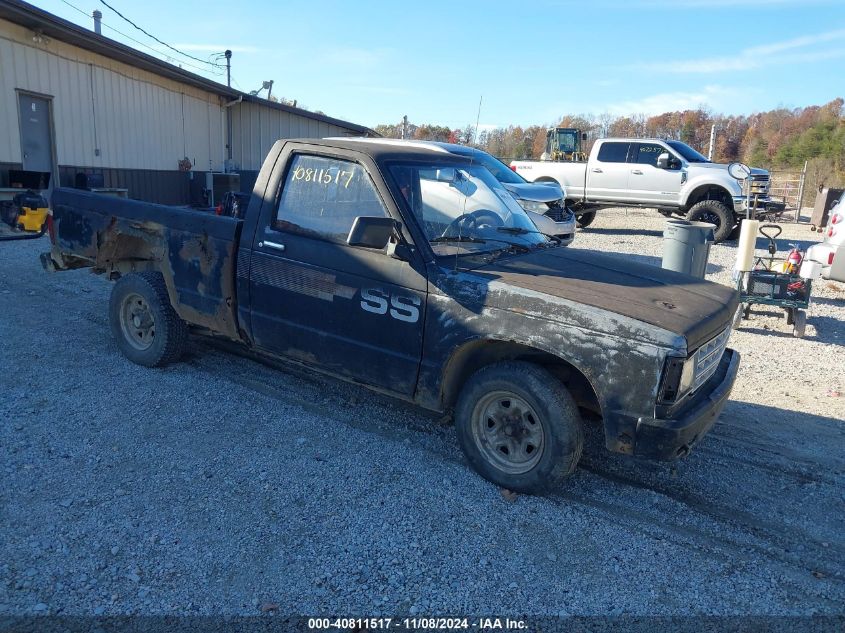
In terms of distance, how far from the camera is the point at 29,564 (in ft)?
9.43

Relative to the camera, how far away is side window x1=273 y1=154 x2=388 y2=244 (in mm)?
4125

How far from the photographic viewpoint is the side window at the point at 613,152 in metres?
16.4

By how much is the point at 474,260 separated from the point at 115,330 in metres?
3.46

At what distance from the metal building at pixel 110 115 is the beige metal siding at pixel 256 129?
0.03 metres

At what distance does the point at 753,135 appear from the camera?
184ft

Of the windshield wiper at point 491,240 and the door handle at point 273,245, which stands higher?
the windshield wiper at point 491,240

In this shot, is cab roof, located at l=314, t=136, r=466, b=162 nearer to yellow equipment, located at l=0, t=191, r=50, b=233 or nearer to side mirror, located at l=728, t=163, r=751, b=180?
side mirror, located at l=728, t=163, r=751, b=180

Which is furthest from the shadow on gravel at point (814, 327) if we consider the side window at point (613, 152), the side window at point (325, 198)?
the side window at point (613, 152)

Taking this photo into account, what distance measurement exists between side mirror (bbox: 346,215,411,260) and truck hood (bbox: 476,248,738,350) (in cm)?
51

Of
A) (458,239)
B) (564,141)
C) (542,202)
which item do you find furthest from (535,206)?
(564,141)

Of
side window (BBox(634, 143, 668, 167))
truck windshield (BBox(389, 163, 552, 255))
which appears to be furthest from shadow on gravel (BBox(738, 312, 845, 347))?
side window (BBox(634, 143, 668, 167))

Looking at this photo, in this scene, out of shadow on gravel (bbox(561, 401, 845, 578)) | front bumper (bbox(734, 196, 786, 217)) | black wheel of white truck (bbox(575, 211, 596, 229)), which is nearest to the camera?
shadow on gravel (bbox(561, 401, 845, 578))

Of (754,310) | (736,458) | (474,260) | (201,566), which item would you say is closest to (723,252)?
(754,310)

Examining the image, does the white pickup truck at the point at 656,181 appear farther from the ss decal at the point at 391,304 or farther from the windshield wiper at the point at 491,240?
the ss decal at the point at 391,304
